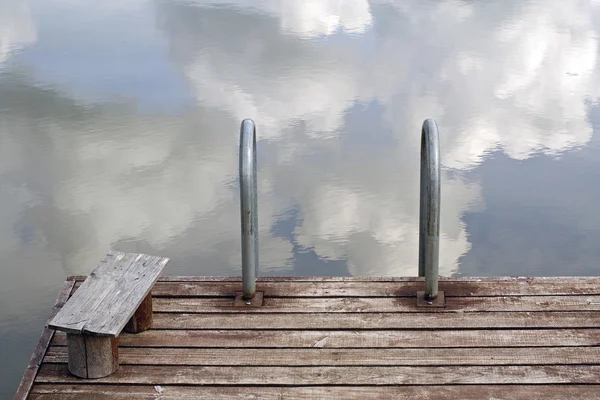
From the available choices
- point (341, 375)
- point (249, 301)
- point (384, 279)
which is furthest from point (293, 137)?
point (341, 375)

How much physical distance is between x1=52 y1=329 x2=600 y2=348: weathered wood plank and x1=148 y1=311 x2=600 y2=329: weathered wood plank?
0.03m

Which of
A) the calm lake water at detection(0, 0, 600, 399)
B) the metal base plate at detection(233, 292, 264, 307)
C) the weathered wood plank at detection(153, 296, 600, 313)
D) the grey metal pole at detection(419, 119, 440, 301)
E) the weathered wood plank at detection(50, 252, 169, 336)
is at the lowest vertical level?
the calm lake water at detection(0, 0, 600, 399)

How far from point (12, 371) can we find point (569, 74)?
6561 millimetres

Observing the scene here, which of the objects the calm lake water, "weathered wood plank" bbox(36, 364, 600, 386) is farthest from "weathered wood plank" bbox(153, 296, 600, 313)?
the calm lake water

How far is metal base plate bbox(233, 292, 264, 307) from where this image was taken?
3.48m

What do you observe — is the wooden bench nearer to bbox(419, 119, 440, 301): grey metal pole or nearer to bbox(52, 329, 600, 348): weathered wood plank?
bbox(52, 329, 600, 348): weathered wood plank

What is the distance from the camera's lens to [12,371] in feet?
15.0

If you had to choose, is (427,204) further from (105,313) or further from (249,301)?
(105,313)

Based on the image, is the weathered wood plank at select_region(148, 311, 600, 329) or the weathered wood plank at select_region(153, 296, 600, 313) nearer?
the weathered wood plank at select_region(148, 311, 600, 329)

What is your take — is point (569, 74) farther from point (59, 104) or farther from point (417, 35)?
point (59, 104)

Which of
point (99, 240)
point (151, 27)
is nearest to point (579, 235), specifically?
point (99, 240)

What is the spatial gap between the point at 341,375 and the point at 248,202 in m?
0.73

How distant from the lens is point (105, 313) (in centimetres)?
305

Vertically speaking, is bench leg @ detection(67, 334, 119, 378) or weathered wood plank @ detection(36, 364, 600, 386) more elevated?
bench leg @ detection(67, 334, 119, 378)
